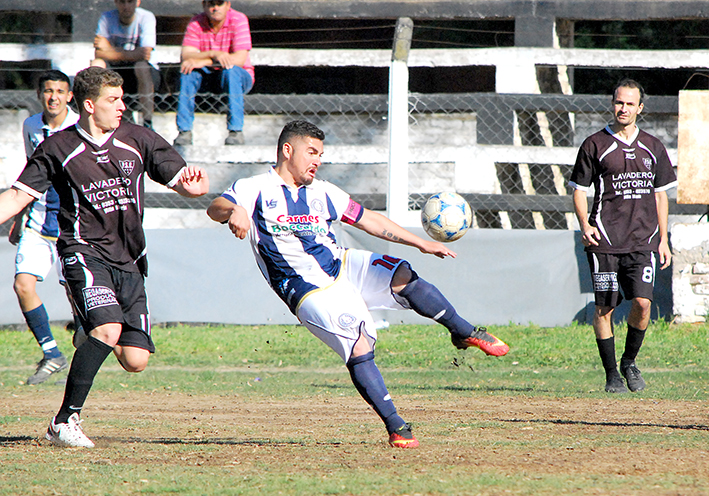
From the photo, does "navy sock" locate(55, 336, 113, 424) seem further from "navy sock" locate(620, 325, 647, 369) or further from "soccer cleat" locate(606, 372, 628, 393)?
"navy sock" locate(620, 325, 647, 369)

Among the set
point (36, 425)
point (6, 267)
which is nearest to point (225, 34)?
point (6, 267)

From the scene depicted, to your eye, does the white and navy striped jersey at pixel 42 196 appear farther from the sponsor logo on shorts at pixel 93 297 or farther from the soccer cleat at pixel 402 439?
the soccer cleat at pixel 402 439

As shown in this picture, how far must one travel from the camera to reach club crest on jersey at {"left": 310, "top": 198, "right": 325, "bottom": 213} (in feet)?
18.9

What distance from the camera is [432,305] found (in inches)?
230

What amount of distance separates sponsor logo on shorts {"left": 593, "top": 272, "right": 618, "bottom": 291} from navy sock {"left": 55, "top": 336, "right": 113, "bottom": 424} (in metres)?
4.30

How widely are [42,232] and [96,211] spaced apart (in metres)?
3.32

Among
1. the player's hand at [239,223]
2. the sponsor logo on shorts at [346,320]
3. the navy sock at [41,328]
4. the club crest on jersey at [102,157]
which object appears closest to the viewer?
the player's hand at [239,223]

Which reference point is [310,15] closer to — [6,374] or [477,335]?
[6,374]

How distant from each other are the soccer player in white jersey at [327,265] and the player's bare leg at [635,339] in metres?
2.52

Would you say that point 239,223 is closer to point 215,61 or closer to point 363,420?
point 363,420

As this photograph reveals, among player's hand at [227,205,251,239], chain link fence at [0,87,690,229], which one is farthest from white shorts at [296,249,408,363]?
chain link fence at [0,87,690,229]

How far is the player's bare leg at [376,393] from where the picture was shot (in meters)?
5.29

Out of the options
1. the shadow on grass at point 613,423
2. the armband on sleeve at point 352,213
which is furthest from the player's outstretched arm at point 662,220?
the armband on sleeve at point 352,213

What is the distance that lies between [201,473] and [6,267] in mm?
7927
